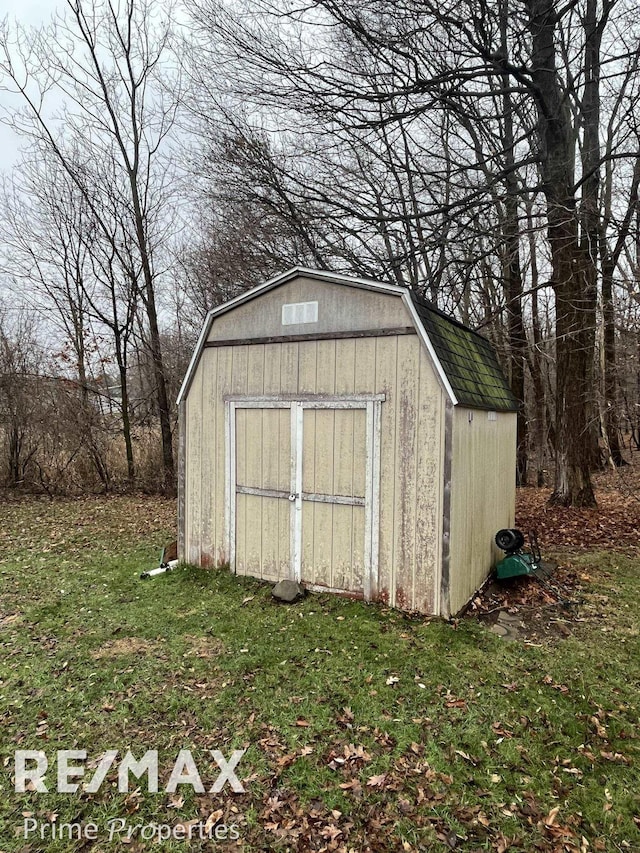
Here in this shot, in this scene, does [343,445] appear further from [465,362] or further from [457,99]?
[457,99]

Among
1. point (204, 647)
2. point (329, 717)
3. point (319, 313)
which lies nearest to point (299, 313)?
point (319, 313)

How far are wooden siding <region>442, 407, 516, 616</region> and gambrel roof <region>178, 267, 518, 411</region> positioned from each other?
206 mm

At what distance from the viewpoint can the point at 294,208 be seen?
945 centimetres

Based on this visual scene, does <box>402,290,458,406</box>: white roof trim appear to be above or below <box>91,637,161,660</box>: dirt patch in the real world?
above

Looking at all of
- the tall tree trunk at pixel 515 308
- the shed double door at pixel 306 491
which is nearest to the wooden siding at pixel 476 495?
the shed double door at pixel 306 491

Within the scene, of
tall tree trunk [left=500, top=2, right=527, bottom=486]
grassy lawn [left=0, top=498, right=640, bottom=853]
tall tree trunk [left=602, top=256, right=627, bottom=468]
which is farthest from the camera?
tall tree trunk [left=602, top=256, right=627, bottom=468]

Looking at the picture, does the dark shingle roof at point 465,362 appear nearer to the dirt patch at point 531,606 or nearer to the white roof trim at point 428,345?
the white roof trim at point 428,345

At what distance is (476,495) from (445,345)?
160cm

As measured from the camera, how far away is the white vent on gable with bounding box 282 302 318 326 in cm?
481

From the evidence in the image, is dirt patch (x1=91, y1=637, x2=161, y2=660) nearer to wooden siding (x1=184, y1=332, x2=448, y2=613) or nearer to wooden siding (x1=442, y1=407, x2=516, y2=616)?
wooden siding (x1=184, y1=332, x2=448, y2=613)

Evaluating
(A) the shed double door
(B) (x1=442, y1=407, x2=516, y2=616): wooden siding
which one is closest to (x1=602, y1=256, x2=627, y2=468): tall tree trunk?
(B) (x1=442, y1=407, x2=516, y2=616): wooden siding

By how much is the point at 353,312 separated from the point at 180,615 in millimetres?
3447

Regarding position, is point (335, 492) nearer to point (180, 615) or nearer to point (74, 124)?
point (180, 615)

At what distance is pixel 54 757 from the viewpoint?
2.70 metres
